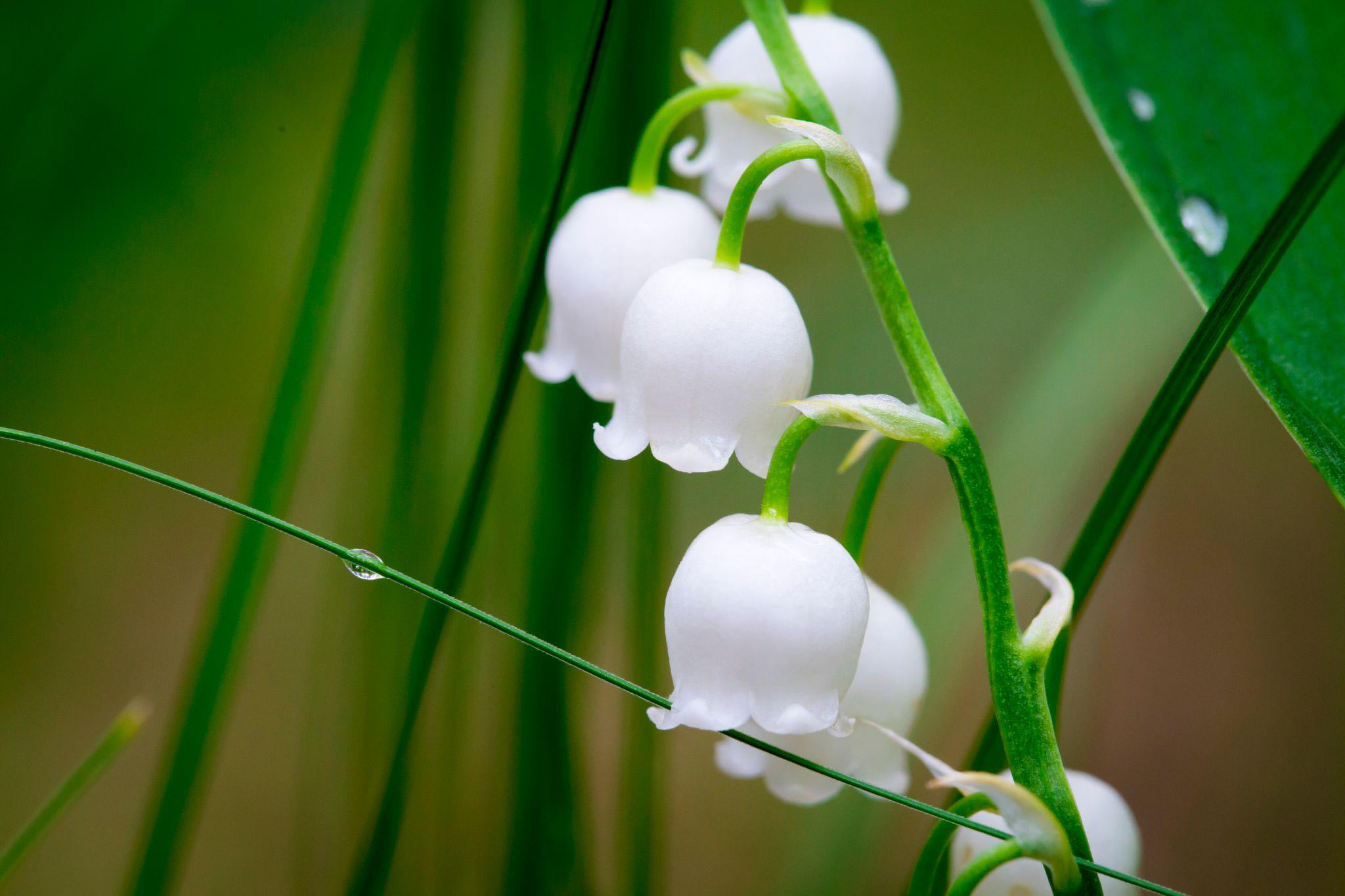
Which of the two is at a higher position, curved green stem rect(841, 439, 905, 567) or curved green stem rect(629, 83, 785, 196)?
curved green stem rect(629, 83, 785, 196)

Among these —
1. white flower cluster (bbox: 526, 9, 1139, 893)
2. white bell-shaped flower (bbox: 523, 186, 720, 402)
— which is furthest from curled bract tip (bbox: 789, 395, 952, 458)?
white bell-shaped flower (bbox: 523, 186, 720, 402)

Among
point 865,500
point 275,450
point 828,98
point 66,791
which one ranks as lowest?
point 66,791

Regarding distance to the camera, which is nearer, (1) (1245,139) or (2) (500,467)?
(1) (1245,139)

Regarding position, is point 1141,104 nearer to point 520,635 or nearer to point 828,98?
point 828,98

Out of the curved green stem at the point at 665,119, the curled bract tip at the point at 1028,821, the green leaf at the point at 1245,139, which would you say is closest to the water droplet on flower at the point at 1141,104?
the green leaf at the point at 1245,139

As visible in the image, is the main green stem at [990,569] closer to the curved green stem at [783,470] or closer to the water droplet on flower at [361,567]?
the curved green stem at [783,470]

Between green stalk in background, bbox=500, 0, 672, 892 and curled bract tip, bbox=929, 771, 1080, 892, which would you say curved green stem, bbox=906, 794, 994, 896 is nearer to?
curled bract tip, bbox=929, 771, 1080, 892

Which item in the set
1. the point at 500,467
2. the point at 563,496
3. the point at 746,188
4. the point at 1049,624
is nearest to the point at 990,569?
the point at 1049,624
